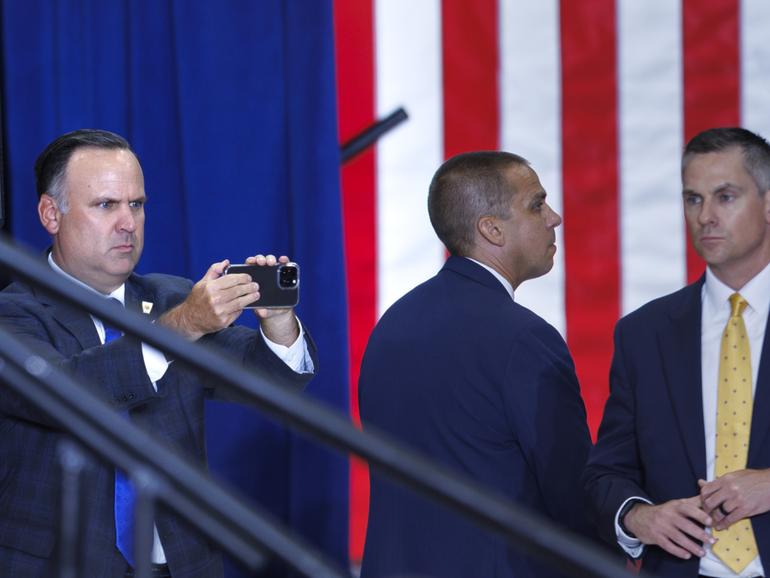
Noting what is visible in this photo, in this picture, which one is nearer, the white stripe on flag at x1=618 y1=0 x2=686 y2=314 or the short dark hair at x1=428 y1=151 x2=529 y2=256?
the short dark hair at x1=428 y1=151 x2=529 y2=256

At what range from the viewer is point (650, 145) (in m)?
3.03

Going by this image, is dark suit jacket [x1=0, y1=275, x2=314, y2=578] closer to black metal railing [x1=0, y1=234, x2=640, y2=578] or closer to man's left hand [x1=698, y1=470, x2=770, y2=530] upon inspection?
man's left hand [x1=698, y1=470, x2=770, y2=530]

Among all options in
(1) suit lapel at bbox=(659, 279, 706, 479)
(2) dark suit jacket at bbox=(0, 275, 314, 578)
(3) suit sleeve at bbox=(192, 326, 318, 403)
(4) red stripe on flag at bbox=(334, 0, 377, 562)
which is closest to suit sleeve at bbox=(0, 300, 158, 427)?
(2) dark suit jacket at bbox=(0, 275, 314, 578)

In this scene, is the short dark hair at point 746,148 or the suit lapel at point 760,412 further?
the short dark hair at point 746,148

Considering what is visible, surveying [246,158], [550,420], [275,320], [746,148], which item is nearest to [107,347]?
[275,320]

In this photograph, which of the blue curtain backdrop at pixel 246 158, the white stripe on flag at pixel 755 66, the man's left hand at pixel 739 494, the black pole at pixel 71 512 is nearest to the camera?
the black pole at pixel 71 512

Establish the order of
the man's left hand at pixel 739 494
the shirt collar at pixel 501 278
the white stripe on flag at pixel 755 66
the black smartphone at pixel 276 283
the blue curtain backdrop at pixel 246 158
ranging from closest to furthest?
the man's left hand at pixel 739 494, the black smartphone at pixel 276 283, the shirt collar at pixel 501 278, the blue curtain backdrop at pixel 246 158, the white stripe on flag at pixel 755 66

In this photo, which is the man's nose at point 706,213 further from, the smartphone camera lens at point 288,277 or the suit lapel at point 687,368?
the smartphone camera lens at point 288,277

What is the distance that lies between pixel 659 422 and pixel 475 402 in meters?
0.29

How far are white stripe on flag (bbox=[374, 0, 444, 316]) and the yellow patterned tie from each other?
1270 millimetres

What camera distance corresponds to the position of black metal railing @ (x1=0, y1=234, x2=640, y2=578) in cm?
82

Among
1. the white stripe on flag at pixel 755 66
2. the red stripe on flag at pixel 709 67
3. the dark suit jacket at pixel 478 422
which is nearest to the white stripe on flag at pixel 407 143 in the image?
the red stripe on flag at pixel 709 67

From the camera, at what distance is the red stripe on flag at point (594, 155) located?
3.03 metres

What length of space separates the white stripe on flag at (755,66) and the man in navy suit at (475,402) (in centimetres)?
108
